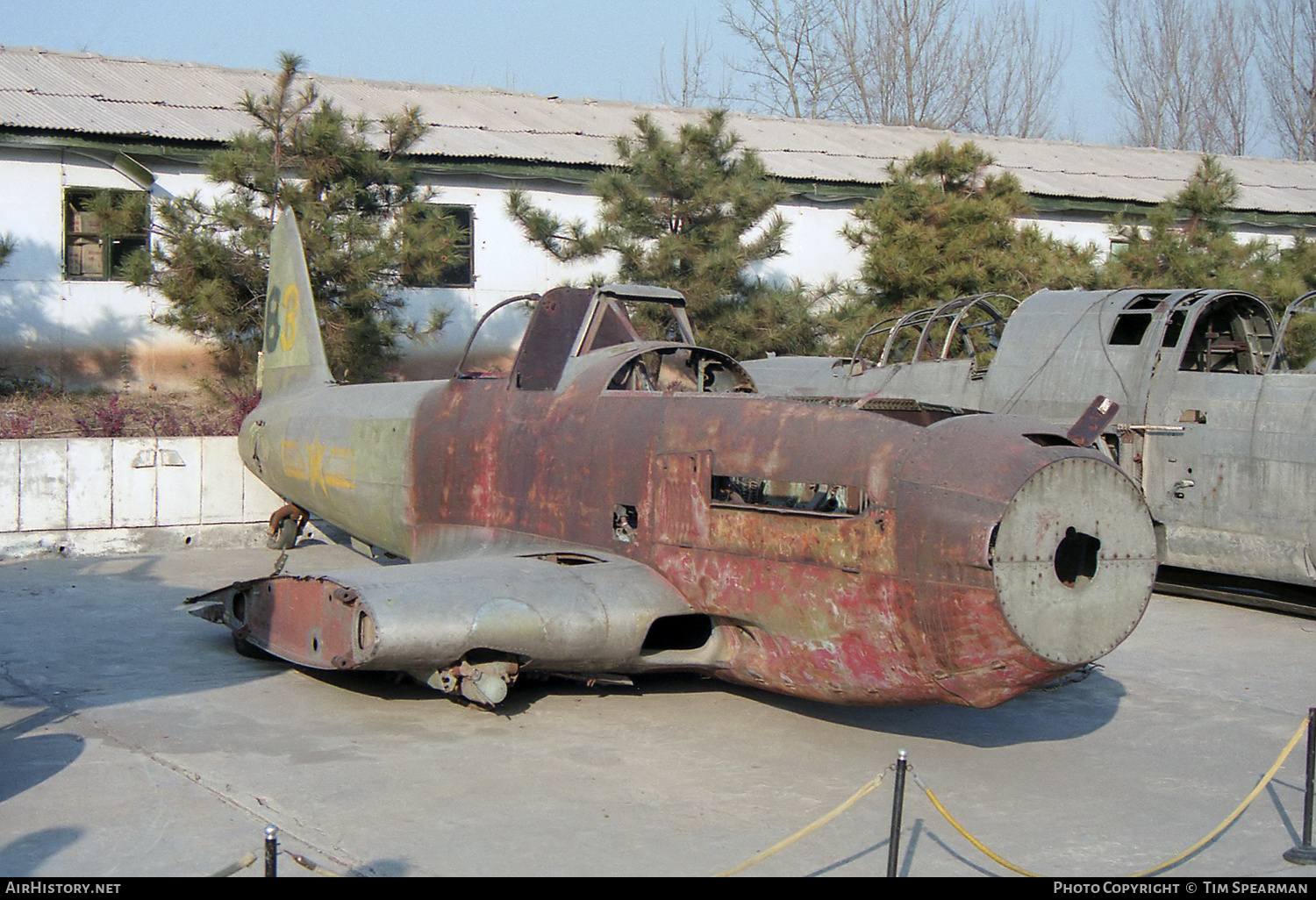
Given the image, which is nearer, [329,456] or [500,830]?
[500,830]

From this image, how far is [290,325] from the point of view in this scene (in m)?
13.1

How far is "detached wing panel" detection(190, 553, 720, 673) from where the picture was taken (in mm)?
6574

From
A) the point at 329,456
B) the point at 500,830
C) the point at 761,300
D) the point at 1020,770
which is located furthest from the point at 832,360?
the point at 500,830

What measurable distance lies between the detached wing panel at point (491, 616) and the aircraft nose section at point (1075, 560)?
1965mm

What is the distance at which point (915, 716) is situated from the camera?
299 inches

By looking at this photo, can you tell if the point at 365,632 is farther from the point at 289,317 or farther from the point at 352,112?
the point at 352,112

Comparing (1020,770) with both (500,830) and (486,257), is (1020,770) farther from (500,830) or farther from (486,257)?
(486,257)

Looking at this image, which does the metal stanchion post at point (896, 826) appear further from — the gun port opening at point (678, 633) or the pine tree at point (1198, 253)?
the pine tree at point (1198, 253)

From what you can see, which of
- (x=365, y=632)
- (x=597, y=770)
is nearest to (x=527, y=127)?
(x=365, y=632)

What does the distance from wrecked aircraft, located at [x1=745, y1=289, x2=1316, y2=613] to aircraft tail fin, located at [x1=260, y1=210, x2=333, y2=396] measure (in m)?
5.80

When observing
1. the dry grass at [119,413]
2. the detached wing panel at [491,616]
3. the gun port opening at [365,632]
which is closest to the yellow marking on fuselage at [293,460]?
the dry grass at [119,413]

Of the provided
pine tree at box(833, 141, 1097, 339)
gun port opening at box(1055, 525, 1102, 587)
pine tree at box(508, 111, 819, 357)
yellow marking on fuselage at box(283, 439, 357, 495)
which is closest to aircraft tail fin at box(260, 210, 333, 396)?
yellow marking on fuselage at box(283, 439, 357, 495)

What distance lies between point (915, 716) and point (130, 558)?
30.4 ft

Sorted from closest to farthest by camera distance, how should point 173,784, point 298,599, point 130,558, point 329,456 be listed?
1. point 173,784
2. point 298,599
3. point 329,456
4. point 130,558
